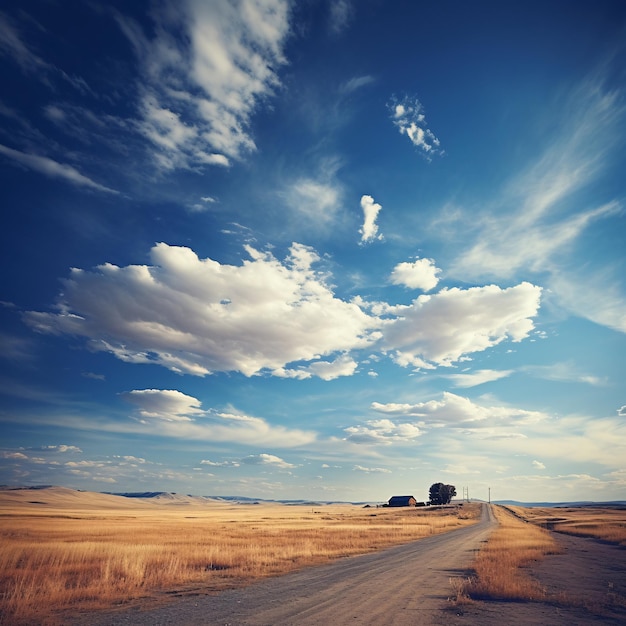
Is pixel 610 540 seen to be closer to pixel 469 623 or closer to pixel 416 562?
pixel 416 562

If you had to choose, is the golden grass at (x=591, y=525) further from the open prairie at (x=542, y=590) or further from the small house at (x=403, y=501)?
the small house at (x=403, y=501)

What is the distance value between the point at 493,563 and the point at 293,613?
1337 cm

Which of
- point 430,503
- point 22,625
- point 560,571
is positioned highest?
point 430,503

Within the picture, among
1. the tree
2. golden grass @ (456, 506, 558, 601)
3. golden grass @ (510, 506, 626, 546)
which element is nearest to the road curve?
golden grass @ (456, 506, 558, 601)

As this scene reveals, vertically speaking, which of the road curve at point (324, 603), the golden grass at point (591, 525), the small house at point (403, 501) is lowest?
the road curve at point (324, 603)

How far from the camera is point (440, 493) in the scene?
13875 centimetres

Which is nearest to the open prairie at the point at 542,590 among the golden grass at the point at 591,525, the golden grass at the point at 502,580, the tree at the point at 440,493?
the golden grass at the point at 502,580

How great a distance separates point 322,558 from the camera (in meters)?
23.8

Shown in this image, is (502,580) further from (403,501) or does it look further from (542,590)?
(403,501)

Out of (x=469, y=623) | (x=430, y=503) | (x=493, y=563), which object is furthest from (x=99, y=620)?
(x=430, y=503)

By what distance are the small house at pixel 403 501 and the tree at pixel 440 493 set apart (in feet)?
38.2

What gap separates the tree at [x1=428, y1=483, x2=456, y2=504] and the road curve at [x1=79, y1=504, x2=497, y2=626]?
13541 cm

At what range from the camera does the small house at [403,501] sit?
150 m

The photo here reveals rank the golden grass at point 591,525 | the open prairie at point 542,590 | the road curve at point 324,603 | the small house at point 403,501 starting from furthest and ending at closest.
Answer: the small house at point 403,501, the golden grass at point 591,525, the open prairie at point 542,590, the road curve at point 324,603
